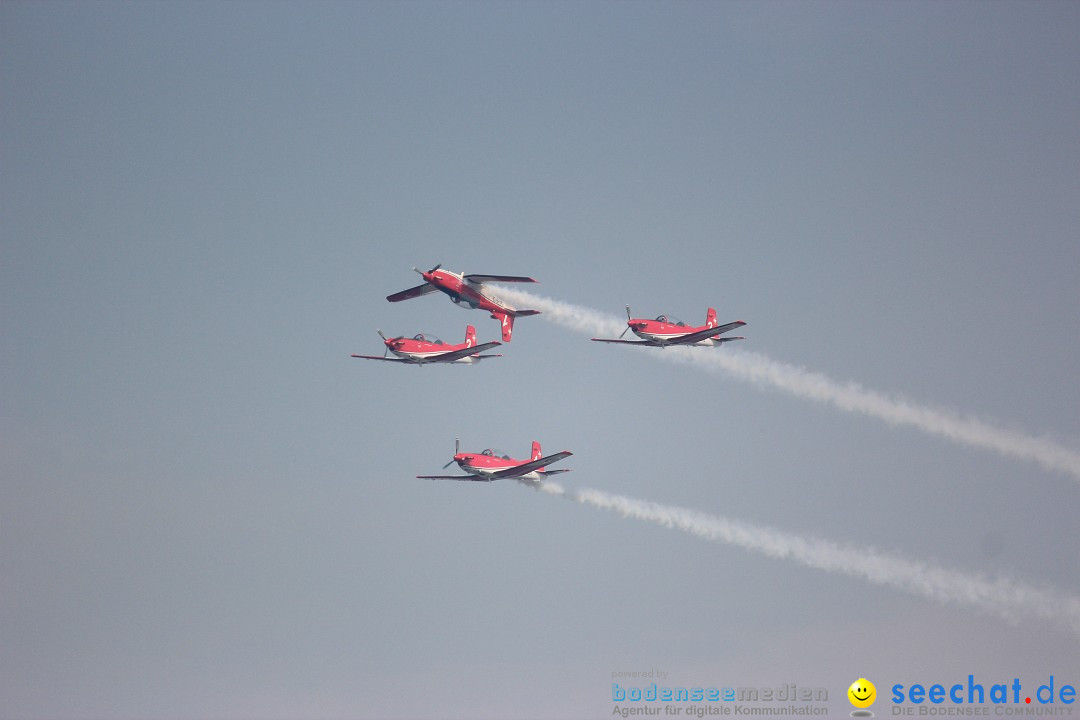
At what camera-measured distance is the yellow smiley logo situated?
272ft

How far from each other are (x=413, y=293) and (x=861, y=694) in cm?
4393

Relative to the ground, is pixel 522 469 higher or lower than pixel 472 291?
lower

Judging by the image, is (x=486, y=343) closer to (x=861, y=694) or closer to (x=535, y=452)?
(x=535, y=452)

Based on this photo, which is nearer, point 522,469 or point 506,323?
point 522,469

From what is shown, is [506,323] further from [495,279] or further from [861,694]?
[861,694]

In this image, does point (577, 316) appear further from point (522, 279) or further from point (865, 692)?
point (865, 692)

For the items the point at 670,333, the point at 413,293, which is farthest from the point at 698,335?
the point at 413,293

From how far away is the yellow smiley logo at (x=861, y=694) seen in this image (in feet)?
272

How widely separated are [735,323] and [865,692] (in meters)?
26.1

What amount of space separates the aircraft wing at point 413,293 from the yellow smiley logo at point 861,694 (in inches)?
1640

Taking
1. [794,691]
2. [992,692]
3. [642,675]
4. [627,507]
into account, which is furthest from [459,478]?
[992,692]

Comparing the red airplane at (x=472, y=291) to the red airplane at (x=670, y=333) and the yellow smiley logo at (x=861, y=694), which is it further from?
the yellow smiley logo at (x=861, y=694)

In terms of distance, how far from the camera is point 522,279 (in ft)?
292

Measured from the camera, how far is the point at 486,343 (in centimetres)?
9038
